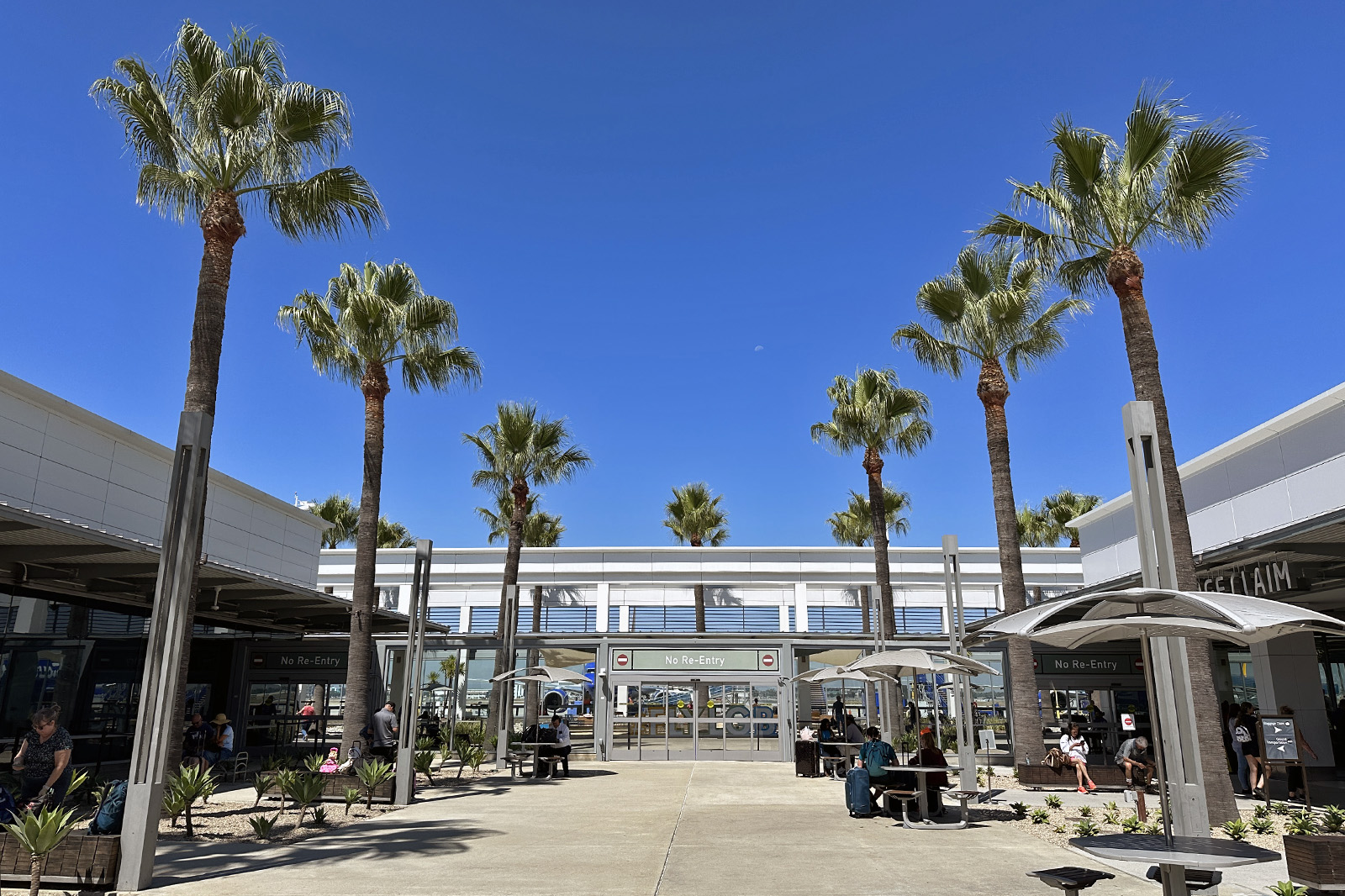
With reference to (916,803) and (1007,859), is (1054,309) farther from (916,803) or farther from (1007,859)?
(1007,859)

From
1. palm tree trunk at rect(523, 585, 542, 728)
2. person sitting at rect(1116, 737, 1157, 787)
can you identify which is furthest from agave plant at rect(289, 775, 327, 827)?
person sitting at rect(1116, 737, 1157, 787)

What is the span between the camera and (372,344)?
62.5 ft

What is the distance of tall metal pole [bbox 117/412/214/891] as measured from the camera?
26.4 ft

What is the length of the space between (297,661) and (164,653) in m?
19.6

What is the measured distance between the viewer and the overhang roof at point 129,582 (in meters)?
12.3

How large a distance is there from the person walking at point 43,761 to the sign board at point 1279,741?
49.6ft

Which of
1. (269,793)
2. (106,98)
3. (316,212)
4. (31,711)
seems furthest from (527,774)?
(106,98)

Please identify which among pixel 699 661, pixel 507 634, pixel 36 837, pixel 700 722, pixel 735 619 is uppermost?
pixel 735 619

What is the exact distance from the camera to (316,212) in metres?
13.9

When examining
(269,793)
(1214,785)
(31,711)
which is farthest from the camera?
(31,711)

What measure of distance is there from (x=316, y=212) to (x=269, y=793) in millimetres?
9483

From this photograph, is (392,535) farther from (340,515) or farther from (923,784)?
(923,784)

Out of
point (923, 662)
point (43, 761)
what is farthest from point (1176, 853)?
point (43, 761)

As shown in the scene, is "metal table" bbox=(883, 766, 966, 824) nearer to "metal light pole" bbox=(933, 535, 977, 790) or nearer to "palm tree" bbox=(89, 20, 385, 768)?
"metal light pole" bbox=(933, 535, 977, 790)
